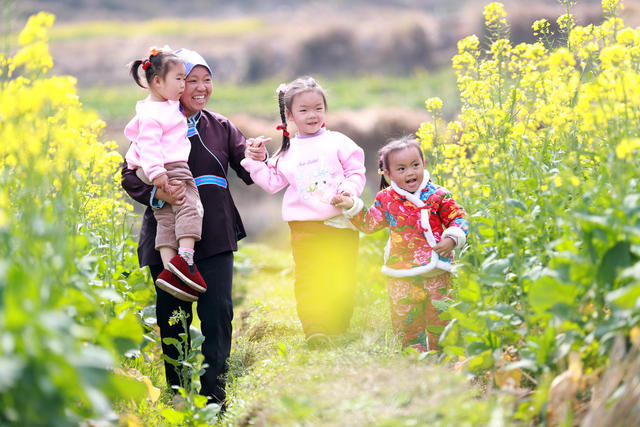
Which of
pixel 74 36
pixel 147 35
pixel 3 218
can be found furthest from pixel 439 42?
pixel 3 218

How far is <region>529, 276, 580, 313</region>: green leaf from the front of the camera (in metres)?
2.41

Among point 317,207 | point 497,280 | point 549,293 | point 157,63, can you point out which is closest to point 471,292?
point 497,280

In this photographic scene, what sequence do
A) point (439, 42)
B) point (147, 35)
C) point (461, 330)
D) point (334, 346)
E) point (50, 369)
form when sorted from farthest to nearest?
1. point (147, 35)
2. point (439, 42)
3. point (334, 346)
4. point (461, 330)
5. point (50, 369)

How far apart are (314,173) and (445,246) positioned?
A: 0.86 metres

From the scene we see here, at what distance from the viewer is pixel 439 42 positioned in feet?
94.3

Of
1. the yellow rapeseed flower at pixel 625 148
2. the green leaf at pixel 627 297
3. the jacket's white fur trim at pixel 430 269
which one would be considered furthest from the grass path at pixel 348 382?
the yellow rapeseed flower at pixel 625 148

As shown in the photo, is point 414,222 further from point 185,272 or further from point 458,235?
point 185,272

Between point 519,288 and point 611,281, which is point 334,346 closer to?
point 519,288

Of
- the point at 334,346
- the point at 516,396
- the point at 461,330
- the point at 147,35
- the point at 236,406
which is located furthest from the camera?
the point at 147,35

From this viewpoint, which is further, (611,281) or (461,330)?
(461,330)

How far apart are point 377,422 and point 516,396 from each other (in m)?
0.56

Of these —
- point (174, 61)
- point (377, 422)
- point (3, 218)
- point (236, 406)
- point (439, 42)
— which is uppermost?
point (439, 42)

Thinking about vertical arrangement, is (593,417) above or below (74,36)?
below

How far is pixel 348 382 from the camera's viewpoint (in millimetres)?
2812
